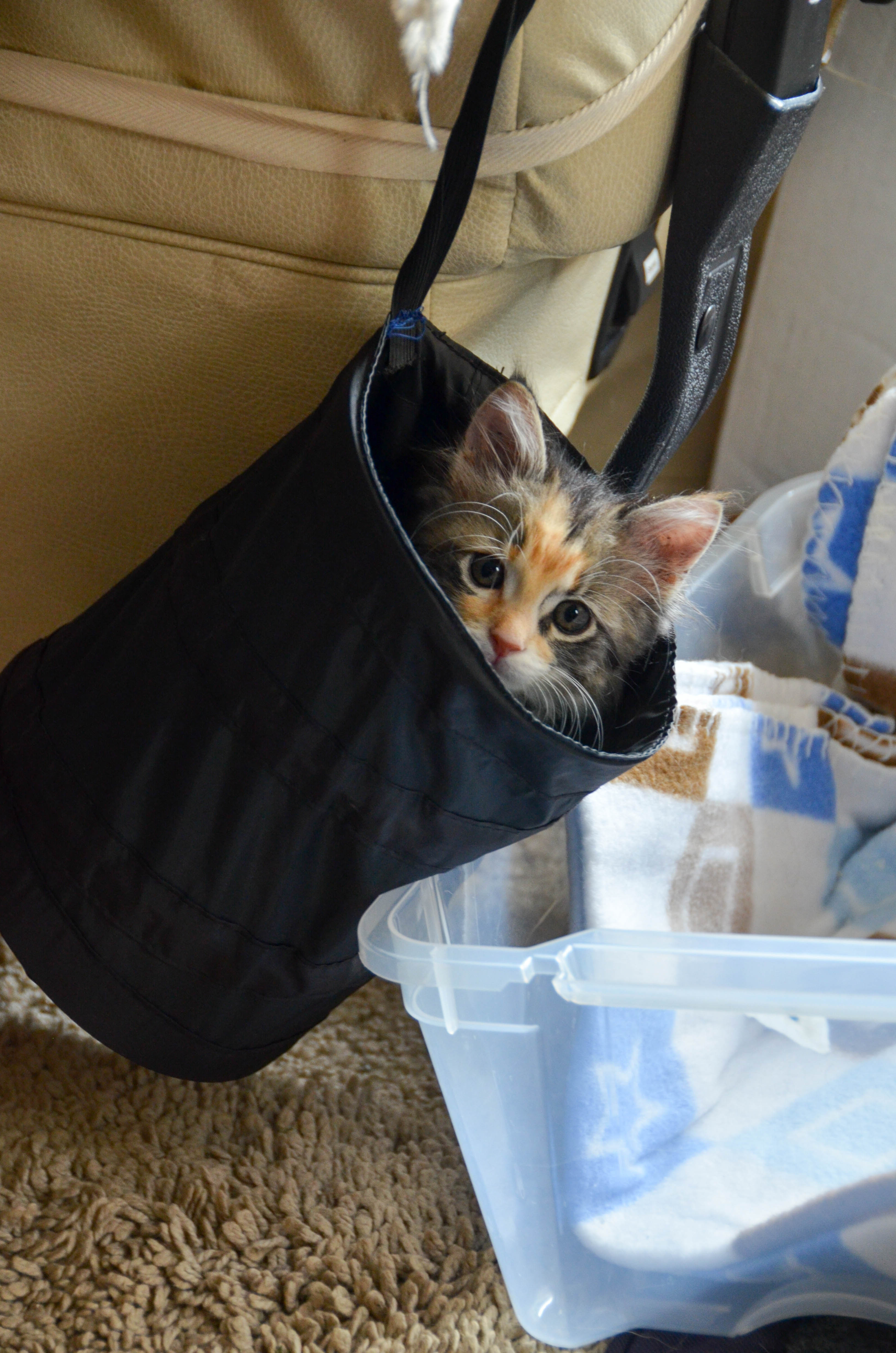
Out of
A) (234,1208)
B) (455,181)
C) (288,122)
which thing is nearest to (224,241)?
(288,122)

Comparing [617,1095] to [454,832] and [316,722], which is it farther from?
[316,722]

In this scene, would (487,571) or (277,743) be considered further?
(487,571)

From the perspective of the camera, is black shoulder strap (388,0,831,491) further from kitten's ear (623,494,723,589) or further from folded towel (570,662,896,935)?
folded towel (570,662,896,935)

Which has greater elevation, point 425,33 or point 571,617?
point 425,33

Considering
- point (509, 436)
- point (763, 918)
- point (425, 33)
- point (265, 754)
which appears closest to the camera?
point (425, 33)

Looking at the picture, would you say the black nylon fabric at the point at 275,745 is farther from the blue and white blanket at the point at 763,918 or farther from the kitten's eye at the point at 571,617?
the blue and white blanket at the point at 763,918

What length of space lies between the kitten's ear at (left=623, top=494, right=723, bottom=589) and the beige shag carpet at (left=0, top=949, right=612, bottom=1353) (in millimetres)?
506

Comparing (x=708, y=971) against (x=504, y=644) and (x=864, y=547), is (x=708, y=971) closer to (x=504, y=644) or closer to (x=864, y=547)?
(x=504, y=644)

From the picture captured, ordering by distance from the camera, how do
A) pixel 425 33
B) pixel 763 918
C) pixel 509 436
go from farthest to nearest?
pixel 763 918
pixel 509 436
pixel 425 33

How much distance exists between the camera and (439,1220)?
0.83 meters

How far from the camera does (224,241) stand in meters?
0.74

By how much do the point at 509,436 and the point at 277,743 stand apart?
298mm

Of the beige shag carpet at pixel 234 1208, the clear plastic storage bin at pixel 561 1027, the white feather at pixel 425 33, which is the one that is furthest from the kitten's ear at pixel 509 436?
the beige shag carpet at pixel 234 1208

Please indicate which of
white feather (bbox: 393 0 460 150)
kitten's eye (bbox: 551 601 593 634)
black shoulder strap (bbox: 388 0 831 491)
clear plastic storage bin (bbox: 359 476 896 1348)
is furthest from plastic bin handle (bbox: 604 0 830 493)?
clear plastic storage bin (bbox: 359 476 896 1348)
